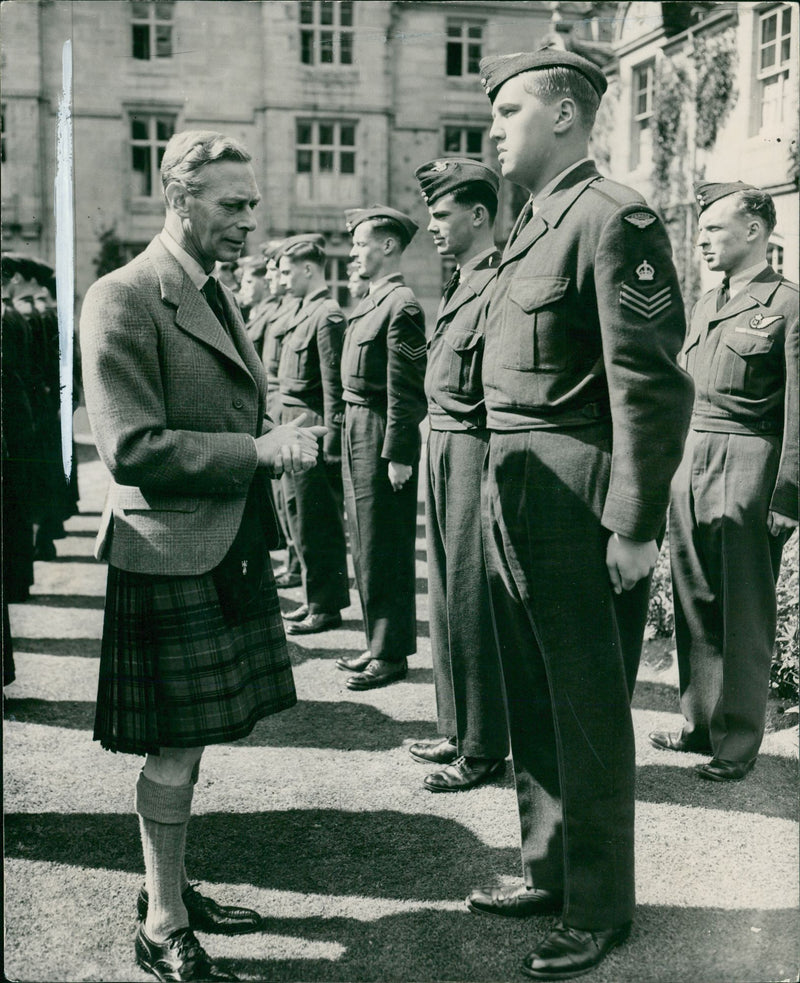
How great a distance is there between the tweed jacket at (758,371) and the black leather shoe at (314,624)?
10.5 ft

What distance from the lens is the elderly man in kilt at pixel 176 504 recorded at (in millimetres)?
2605

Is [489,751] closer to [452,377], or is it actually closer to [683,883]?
[683,883]

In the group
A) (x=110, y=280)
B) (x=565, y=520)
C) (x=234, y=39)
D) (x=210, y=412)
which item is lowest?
(x=565, y=520)

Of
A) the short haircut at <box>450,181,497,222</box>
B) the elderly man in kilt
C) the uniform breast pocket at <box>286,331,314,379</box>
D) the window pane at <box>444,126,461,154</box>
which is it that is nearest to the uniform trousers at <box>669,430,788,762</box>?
the short haircut at <box>450,181,497,222</box>

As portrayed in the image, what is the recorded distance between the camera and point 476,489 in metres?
4.12

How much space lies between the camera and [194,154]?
266cm

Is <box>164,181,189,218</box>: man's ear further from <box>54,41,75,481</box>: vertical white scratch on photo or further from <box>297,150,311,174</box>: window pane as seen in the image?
<box>297,150,311,174</box>: window pane

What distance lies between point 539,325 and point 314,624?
13.9 ft

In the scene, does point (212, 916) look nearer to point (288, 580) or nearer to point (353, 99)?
point (288, 580)

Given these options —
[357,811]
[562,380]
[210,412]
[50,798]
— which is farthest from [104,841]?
[562,380]

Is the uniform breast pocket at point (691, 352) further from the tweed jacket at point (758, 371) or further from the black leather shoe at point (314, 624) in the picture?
the black leather shoe at point (314, 624)

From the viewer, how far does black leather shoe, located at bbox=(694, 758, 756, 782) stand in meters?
4.05

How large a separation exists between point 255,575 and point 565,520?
0.88m

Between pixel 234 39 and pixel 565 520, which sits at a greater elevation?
pixel 234 39
